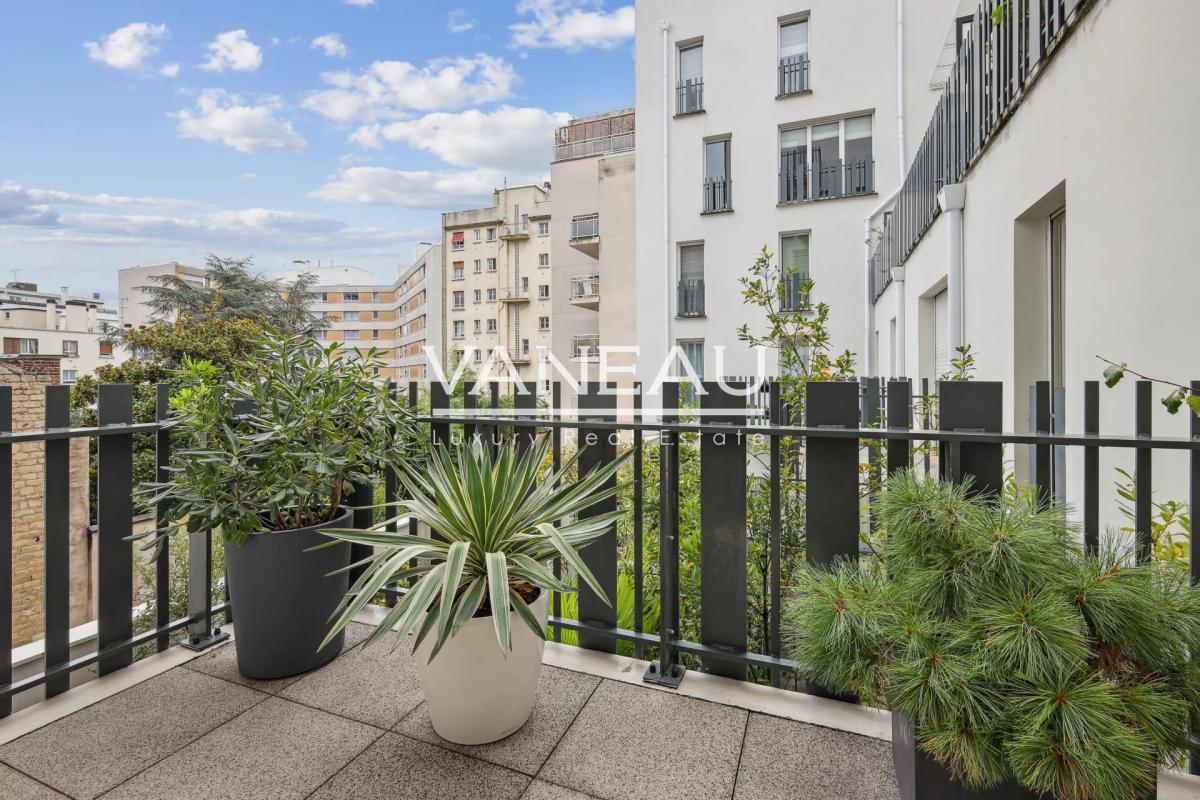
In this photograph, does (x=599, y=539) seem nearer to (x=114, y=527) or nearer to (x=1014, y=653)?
(x=1014, y=653)

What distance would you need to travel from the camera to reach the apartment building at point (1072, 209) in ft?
5.57

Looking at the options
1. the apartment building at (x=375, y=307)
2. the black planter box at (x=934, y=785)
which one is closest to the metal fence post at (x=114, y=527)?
the black planter box at (x=934, y=785)

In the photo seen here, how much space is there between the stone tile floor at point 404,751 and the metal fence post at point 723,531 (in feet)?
0.77

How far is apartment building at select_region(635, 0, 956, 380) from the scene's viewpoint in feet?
33.1

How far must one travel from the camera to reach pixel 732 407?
1878 mm

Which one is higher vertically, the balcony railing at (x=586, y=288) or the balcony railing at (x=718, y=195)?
the balcony railing at (x=718, y=195)

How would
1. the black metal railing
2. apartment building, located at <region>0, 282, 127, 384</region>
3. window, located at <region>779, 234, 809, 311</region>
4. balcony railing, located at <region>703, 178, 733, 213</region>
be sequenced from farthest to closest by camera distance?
apartment building, located at <region>0, 282, 127, 384</region> → balcony railing, located at <region>703, 178, 733, 213</region> → window, located at <region>779, 234, 809, 311</region> → the black metal railing

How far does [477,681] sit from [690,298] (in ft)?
34.4

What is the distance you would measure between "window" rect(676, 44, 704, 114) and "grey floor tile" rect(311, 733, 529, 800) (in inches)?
472

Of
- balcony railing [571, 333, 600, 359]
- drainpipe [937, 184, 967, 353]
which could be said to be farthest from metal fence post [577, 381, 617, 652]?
balcony railing [571, 333, 600, 359]

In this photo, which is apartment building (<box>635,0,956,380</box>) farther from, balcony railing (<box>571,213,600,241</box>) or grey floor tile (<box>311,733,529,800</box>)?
grey floor tile (<box>311,733,529,800</box>)

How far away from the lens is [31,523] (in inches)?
281

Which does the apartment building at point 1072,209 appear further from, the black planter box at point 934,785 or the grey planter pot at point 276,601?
the grey planter pot at point 276,601

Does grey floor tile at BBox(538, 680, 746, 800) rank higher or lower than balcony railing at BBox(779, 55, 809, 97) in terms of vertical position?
lower
